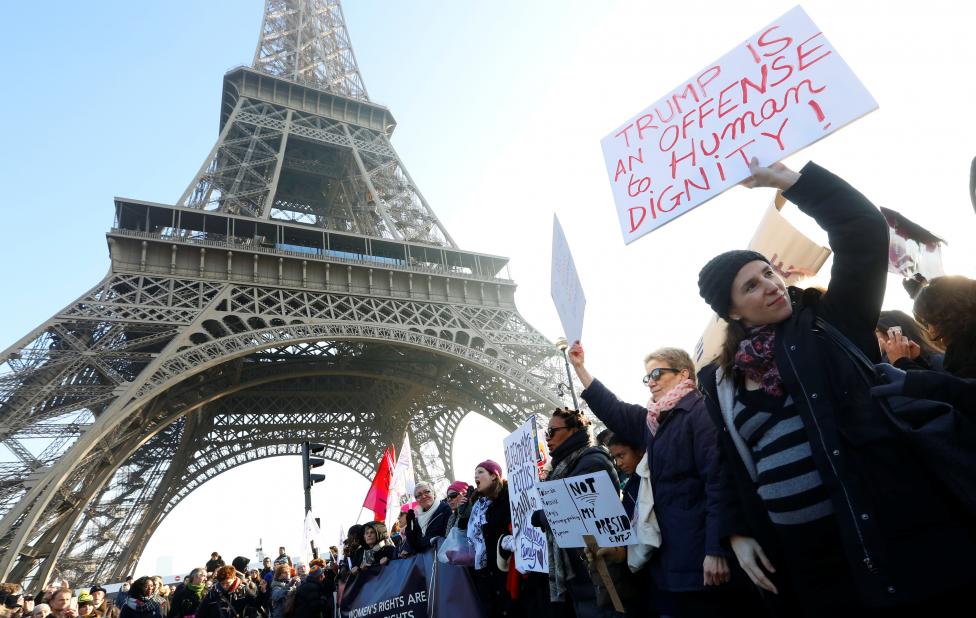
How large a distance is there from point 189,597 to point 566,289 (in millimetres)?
6449

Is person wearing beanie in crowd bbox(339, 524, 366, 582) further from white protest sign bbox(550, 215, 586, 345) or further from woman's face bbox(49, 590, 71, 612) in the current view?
white protest sign bbox(550, 215, 586, 345)

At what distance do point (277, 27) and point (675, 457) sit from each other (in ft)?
103

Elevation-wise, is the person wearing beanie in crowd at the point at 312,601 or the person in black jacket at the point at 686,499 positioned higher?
the person in black jacket at the point at 686,499

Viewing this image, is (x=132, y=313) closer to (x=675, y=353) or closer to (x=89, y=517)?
(x=89, y=517)

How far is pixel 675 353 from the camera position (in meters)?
2.63

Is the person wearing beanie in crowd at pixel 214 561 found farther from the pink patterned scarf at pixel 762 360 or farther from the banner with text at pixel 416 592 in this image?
the pink patterned scarf at pixel 762 360

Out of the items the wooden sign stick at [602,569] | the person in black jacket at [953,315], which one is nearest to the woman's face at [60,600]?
the wooden sign stick at [602,569]

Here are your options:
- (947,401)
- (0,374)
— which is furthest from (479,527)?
(0,374)

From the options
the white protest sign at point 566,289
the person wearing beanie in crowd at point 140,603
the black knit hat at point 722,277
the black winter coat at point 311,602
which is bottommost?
the black winter coat at point 311,602

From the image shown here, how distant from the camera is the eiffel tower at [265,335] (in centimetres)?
1250

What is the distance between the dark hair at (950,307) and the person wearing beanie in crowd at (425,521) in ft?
13.1

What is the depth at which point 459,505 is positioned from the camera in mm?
4891

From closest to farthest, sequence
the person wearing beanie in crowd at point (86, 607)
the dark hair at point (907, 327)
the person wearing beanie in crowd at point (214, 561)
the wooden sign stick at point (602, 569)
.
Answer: the wooden sign stick at point (602, 569)
the dark hair at point (907, 327)
the person wearing beanie in crowd at point (86, 607)
the person wearing beanie in crowd at point (214, 561)

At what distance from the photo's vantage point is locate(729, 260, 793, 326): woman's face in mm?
1754
